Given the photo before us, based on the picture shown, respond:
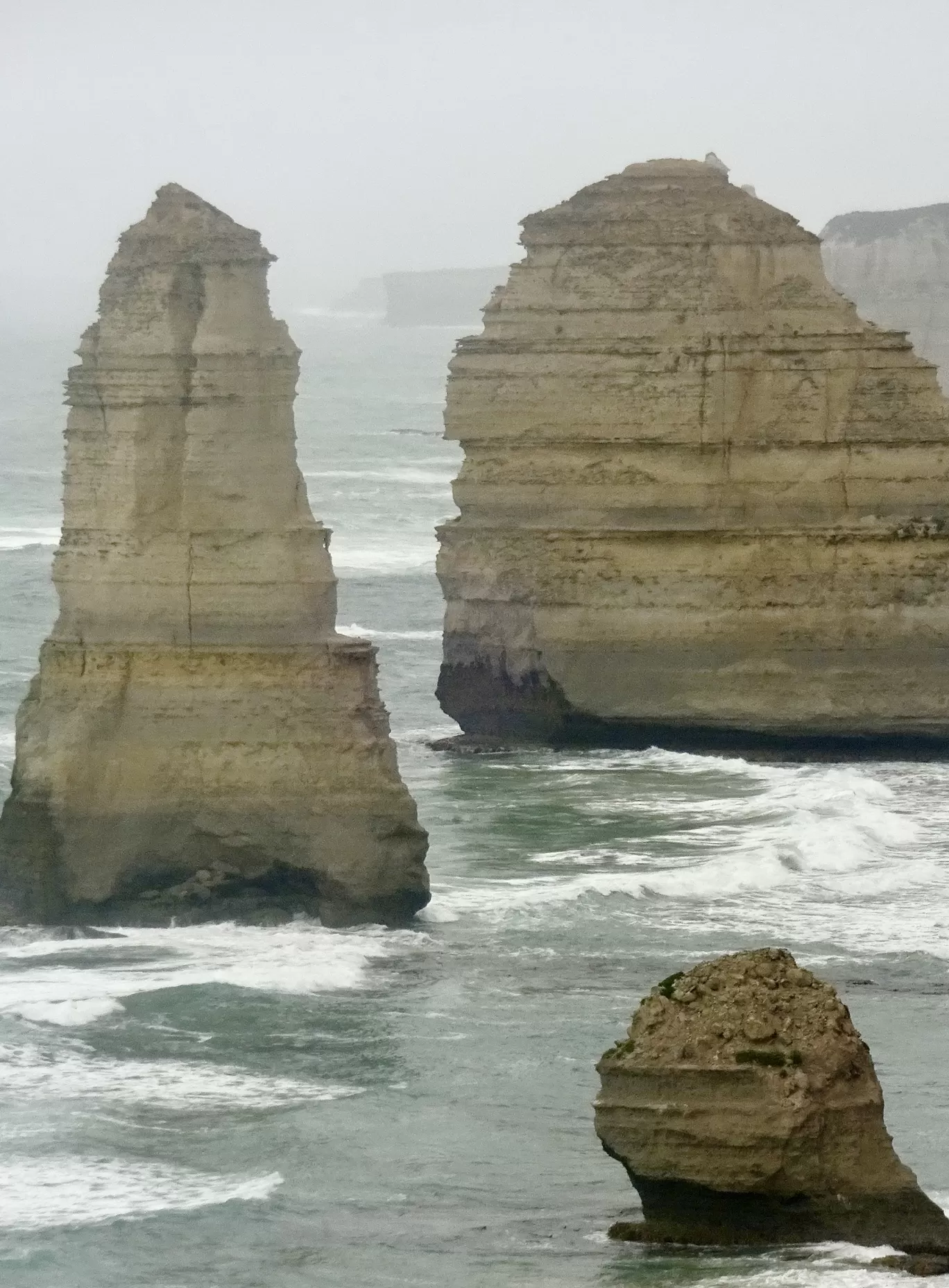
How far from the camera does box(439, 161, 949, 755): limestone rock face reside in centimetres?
3894

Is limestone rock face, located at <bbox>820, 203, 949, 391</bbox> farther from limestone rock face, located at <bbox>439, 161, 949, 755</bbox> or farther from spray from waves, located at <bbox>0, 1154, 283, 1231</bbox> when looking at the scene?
spray from waves, located at <bbox>0, 1154, 283, 1231</bbox>

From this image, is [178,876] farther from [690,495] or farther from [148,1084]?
[690,495]

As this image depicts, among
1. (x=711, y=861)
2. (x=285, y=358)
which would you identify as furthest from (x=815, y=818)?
(x=285, y=358)

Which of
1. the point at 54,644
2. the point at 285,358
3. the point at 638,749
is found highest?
the point at 285,358

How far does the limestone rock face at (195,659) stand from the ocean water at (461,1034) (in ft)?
1.81

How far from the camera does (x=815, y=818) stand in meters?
33.2

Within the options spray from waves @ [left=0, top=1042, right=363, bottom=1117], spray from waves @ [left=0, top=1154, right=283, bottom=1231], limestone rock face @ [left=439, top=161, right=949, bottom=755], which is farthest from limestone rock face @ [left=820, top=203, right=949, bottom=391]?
spray from waves @ [left=0, top=1154, right=283, bottom=1231]

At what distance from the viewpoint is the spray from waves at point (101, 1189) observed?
1838 cm

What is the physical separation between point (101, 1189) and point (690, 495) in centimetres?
2193

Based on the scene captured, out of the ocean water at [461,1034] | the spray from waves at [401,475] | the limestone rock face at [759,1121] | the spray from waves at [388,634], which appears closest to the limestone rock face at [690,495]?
the ocean water at [461,1034]

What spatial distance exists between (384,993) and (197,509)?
15.4 feet

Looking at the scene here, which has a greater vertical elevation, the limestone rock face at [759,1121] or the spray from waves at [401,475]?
the limestone rock face at [759,1121]

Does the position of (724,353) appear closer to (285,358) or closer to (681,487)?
(681,487)

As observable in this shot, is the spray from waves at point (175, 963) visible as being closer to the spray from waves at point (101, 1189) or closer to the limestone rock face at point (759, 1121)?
the spray from waves at point (101, 1189)
